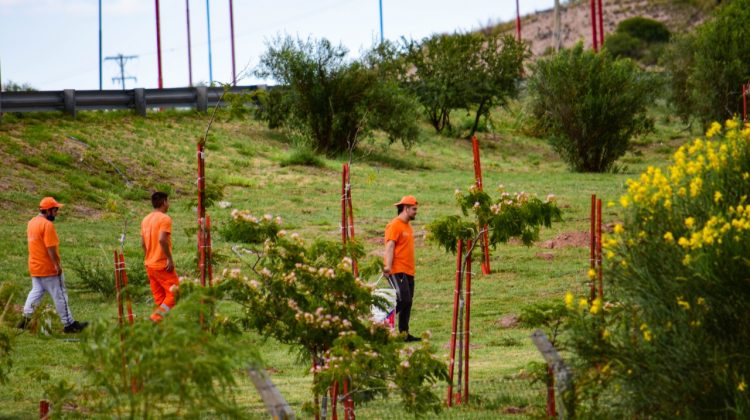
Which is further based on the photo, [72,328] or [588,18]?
[588,18]

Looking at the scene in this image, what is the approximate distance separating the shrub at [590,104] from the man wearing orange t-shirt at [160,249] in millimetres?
25547

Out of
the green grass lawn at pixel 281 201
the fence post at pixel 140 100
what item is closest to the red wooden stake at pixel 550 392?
the green grass lawn at pixel 281 201

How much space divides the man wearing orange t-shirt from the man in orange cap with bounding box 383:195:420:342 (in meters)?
2.41

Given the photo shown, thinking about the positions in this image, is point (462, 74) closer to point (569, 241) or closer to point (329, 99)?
point (329, 99)

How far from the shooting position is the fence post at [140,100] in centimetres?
3884

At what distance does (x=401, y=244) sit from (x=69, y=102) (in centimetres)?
2449

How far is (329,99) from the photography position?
3800 cm

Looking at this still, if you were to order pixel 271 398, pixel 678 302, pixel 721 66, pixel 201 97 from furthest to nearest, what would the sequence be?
pixel 721 66, pixel 201 97, pixel 678 302, pixel 271 398

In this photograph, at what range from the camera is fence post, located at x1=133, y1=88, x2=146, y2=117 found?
38.8m

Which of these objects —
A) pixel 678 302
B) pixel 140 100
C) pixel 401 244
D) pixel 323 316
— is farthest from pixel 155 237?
pixel 140 100

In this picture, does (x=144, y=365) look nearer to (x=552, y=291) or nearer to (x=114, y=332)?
(x=114, y=332)

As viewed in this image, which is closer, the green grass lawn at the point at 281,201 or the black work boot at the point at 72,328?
the green grass lawn at the point at 281,201

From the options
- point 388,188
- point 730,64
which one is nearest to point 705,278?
point 388,188

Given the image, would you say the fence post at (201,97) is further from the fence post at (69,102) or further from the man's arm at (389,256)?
the man's arm at (389,256)
